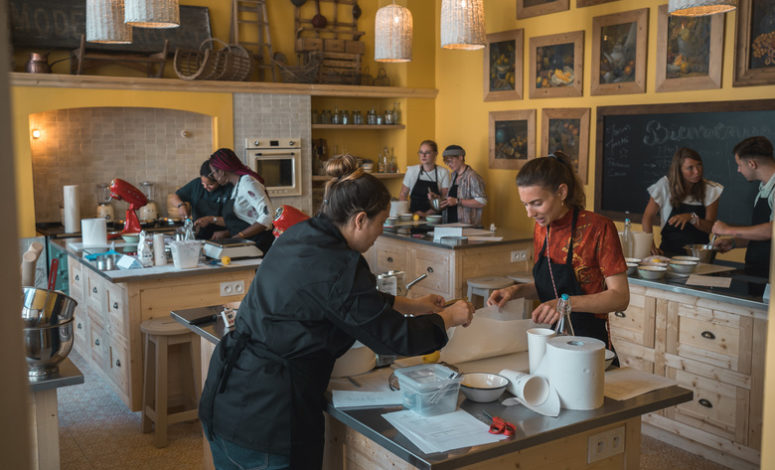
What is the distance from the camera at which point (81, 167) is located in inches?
298

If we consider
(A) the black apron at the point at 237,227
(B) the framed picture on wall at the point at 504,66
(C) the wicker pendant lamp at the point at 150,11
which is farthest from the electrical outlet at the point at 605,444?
(B) the framed picture on wall at the point at 504,66

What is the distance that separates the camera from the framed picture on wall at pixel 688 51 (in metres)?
6.01

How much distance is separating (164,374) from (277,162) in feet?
14.1

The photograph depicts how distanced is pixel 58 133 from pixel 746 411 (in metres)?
6.72

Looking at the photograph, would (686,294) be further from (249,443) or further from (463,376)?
(249,443)

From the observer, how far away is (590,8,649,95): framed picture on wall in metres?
6.63

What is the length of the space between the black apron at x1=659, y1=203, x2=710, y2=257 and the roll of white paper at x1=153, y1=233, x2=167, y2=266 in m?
3.49

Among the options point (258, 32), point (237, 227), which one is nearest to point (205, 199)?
point (237, 227)

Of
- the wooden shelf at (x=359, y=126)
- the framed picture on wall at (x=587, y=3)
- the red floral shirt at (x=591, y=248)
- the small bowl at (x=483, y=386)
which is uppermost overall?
the framed picture on wall at (x=587, y=3)

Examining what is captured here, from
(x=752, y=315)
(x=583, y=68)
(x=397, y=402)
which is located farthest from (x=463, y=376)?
(x=583, y=68)

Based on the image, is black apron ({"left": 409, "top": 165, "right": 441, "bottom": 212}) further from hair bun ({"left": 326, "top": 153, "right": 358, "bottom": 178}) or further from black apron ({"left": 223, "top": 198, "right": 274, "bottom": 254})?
hair bun ({"left": 326, "top": 153, "right": 358, "bottom": 178})

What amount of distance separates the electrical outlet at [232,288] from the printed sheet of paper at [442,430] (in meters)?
2.77

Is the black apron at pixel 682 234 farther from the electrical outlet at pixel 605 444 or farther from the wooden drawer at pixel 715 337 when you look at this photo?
the electrical outlet at pixel 605 444

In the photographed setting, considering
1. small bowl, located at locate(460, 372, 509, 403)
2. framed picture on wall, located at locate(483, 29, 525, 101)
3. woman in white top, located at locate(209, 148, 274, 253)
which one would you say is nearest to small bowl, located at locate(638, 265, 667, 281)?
small bowl, located at locate(460, 372, 509, 403)
